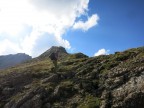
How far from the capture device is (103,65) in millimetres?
82812

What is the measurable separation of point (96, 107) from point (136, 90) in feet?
30.3

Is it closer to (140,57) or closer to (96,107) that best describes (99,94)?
(96,107)

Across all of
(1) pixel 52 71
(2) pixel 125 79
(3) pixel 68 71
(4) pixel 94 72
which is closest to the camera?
(2) pixel 125 79

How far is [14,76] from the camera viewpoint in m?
98.9

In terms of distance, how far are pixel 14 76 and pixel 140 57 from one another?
42.4 m

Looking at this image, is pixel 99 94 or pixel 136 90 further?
pixel 99 94

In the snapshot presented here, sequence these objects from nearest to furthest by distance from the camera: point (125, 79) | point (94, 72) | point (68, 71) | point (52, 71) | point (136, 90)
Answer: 1. point (136, 90)
2. point (125, 79)
3. point (94, 72)
4. point (68, 71)
5. point (52, 71)

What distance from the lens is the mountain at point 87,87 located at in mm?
64812

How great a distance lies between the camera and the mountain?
64812 millimetres

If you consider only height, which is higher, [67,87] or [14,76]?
[14,76]

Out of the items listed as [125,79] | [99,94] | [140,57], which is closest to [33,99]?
[99,94]

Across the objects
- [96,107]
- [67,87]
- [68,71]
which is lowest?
[96,107]

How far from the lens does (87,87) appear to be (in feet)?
244

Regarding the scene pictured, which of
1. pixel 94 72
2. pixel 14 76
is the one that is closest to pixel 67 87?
pixel 94 72
